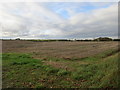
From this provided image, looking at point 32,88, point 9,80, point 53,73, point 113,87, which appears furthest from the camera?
point 53,73

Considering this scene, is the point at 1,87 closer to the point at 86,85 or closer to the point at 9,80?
the point at 9,80

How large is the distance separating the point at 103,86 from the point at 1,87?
18.2 ft

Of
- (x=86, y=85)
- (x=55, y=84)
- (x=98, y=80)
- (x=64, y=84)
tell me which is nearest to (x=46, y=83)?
(x=55, y=84)

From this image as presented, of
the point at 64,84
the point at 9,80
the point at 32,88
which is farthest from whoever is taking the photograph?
the point at 9,80

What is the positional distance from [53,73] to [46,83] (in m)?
1.88

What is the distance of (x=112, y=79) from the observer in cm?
585

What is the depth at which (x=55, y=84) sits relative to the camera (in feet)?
20.7

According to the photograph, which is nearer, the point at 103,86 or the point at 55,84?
the point at 103,86

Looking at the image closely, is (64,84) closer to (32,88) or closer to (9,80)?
(32,88)

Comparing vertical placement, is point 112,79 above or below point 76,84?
above

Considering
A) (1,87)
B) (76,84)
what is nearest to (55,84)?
(76,84)

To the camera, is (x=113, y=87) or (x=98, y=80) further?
(x=98, y=80)

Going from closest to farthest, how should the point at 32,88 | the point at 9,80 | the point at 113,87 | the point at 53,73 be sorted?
1. the point at 113,87
2. the point at 32,88
3. the point at 9,80
4. the point at 53,73

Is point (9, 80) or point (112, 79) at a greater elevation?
point (112, 79)
